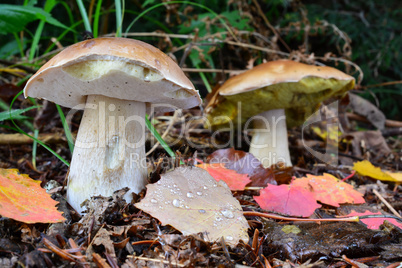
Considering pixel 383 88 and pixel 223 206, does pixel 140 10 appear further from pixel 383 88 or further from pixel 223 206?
pixel 383 88

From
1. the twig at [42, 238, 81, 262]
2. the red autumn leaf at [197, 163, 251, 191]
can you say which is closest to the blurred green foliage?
the red autumn leaf at [197, 163, 251, 191]

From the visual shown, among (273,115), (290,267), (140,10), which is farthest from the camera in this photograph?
(140,10)

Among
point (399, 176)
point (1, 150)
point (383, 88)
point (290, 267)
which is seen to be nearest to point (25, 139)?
point (1, 150)

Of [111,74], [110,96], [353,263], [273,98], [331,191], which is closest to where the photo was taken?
[353,263]

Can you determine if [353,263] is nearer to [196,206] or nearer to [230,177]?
[196,206]

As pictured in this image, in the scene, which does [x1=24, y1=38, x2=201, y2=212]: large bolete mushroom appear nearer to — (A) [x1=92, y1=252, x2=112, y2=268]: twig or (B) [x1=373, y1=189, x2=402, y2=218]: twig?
(A) [x1=92, y1=252, x2=112, y2=268]: twig

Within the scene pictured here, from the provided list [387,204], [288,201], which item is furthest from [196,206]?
[387,204]

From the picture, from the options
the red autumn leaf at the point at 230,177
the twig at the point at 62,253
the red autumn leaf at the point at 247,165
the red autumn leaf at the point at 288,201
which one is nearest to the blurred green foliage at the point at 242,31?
the red autumn leaf at the point at 247,165
